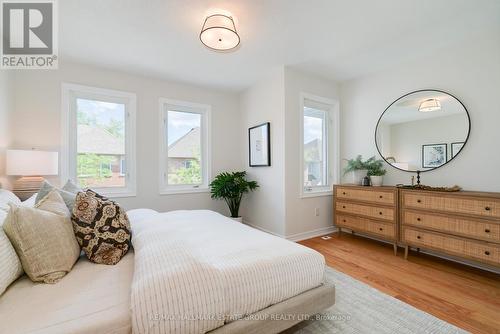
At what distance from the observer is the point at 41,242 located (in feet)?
3.73

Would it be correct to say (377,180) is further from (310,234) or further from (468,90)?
(468,90)

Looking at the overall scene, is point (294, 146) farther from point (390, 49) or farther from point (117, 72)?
point (117, 72)

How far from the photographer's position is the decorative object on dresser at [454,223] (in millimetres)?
2049

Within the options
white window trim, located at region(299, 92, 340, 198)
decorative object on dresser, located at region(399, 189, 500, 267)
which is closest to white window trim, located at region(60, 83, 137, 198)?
white window trim, located at region(299, 92, 340, 198)

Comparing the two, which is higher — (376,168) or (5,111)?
(5,111)

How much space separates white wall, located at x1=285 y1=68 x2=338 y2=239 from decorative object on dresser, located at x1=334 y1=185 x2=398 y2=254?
1.26 ft

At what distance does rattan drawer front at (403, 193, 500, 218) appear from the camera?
6.73 feet

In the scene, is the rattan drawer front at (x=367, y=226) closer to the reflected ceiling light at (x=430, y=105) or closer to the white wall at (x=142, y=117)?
the reflected ceiling light at (x=430, y=105)

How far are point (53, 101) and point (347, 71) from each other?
414 cm

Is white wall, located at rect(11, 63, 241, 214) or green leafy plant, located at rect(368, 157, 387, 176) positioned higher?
white wall, located at rect(11, 63, 241, 214)

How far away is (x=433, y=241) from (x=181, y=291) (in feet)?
8.89

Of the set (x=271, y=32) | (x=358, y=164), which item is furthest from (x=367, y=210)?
(x=271, y=32)

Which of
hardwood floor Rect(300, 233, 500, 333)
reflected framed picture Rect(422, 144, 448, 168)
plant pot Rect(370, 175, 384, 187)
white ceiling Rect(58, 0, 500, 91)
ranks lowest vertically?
hardwood floor Rect(300, 233, 500, 333)

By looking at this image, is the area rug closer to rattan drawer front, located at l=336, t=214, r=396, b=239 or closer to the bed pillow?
rattan drawer front, located at l=336, t=214, r=396, b=239
